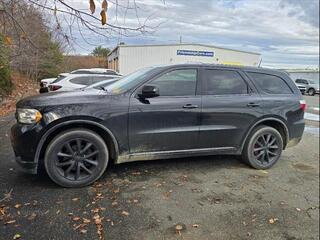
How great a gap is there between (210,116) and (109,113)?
158 centimetres

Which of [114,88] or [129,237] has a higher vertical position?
[114,88]

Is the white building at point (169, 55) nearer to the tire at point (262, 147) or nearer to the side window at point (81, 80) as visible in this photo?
the side window at point (81, 80)

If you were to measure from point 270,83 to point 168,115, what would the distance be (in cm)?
212

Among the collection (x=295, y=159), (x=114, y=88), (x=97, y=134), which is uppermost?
(x=114, y=88)

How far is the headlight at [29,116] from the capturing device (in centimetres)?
373

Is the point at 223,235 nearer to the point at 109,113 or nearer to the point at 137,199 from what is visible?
the point at 137,199

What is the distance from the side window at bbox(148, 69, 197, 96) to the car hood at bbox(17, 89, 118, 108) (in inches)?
29.5

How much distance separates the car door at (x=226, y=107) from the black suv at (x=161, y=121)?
0.02 m

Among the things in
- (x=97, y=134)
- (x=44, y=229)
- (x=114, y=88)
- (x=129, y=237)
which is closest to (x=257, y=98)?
(x=114, y=88)

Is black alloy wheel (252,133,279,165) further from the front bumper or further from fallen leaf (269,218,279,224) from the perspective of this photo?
the front bumper

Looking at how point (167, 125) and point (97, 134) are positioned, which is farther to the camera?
point (167, 125)

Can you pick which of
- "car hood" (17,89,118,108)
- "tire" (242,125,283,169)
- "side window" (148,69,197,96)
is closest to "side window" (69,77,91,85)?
"car hood" (17,89,118,108)

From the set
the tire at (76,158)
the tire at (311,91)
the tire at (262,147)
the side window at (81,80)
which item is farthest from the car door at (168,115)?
the tire at (311,91)

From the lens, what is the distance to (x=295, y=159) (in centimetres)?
605
